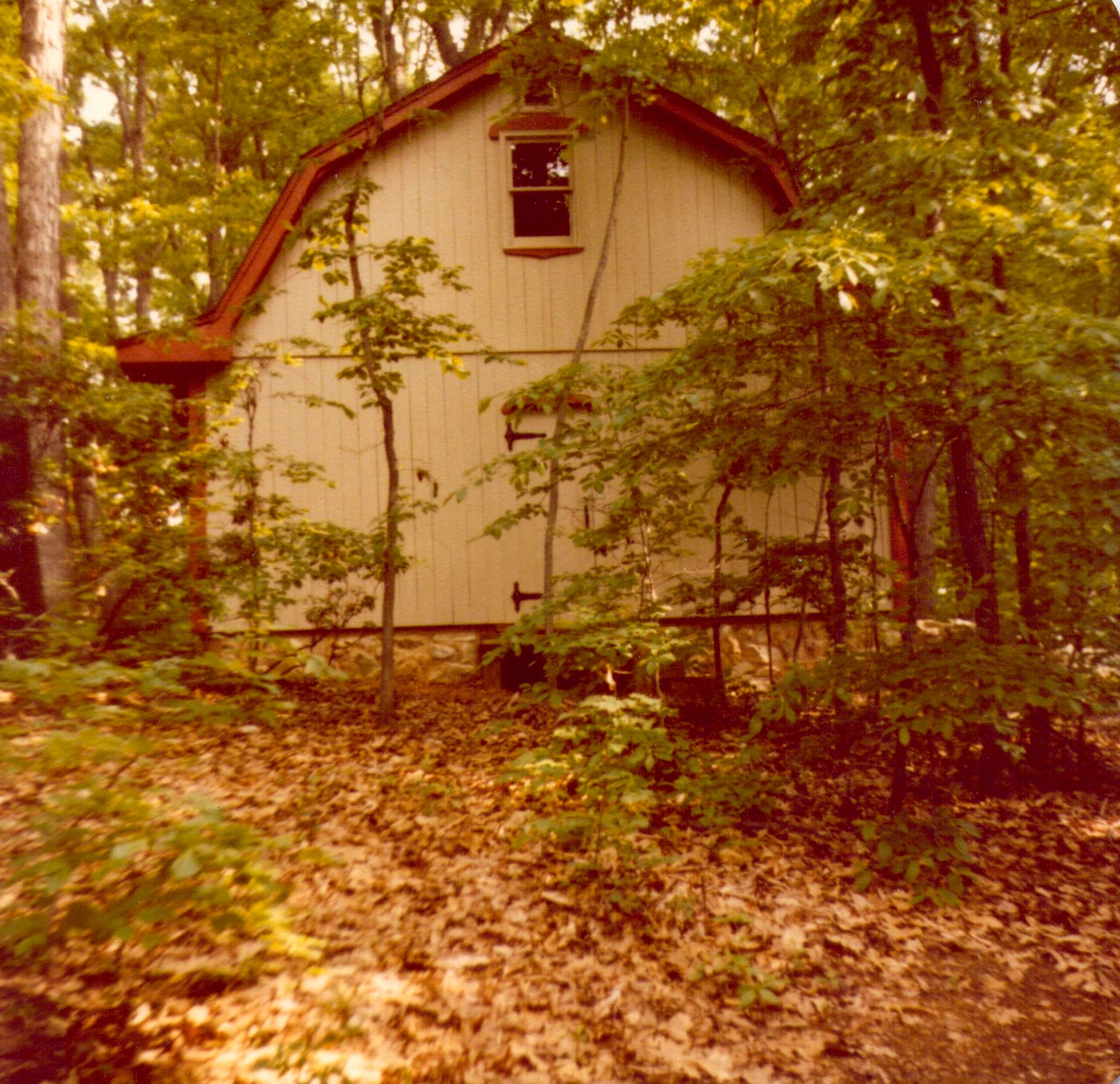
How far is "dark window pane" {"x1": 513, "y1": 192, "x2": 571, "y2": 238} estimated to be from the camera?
501 cm

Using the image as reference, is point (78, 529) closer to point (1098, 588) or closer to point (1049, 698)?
point (1049, 698)

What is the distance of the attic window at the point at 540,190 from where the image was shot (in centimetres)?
502

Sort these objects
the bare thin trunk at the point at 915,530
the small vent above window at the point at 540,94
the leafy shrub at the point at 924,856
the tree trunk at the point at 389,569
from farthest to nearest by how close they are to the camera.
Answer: the small vent above window at the point at 540,94, the tree trunk at the point at 389,569, the bare thin trunk at the point at 915,530, the leafy shrub at the point at 924,856

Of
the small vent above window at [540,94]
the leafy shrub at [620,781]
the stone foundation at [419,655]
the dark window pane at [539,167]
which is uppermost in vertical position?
the small vent above window at [540,94]

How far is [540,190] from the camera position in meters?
5.15

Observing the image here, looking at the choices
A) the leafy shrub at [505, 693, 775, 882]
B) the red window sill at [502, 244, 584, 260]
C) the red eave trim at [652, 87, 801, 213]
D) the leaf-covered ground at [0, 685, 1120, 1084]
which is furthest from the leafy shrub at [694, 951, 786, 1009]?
the red eave trim at [652, 87, 801, 213]

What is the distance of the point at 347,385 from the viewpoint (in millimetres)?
4766

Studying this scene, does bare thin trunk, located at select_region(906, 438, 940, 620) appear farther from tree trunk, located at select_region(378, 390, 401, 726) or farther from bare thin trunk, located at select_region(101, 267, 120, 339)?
bare thin trunk, located at select_region(101, 267, 120, 339)

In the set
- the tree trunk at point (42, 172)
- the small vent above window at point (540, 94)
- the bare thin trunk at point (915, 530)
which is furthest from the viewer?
the small vent above window at point (540, 94)

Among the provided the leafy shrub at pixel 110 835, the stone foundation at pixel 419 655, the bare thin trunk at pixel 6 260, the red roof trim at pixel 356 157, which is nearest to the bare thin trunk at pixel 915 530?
the red roof trim at pixel 356 157

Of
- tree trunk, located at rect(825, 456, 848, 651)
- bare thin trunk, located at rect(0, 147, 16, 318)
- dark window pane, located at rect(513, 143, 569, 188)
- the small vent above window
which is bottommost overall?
tree trunk, located at rect(825, 456, 848, 651)

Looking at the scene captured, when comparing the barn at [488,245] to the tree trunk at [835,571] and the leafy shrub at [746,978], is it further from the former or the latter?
the leafy shrub at [746,978]

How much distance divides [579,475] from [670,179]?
2.08 metres

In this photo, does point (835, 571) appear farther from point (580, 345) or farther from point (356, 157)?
point (356, 157)
